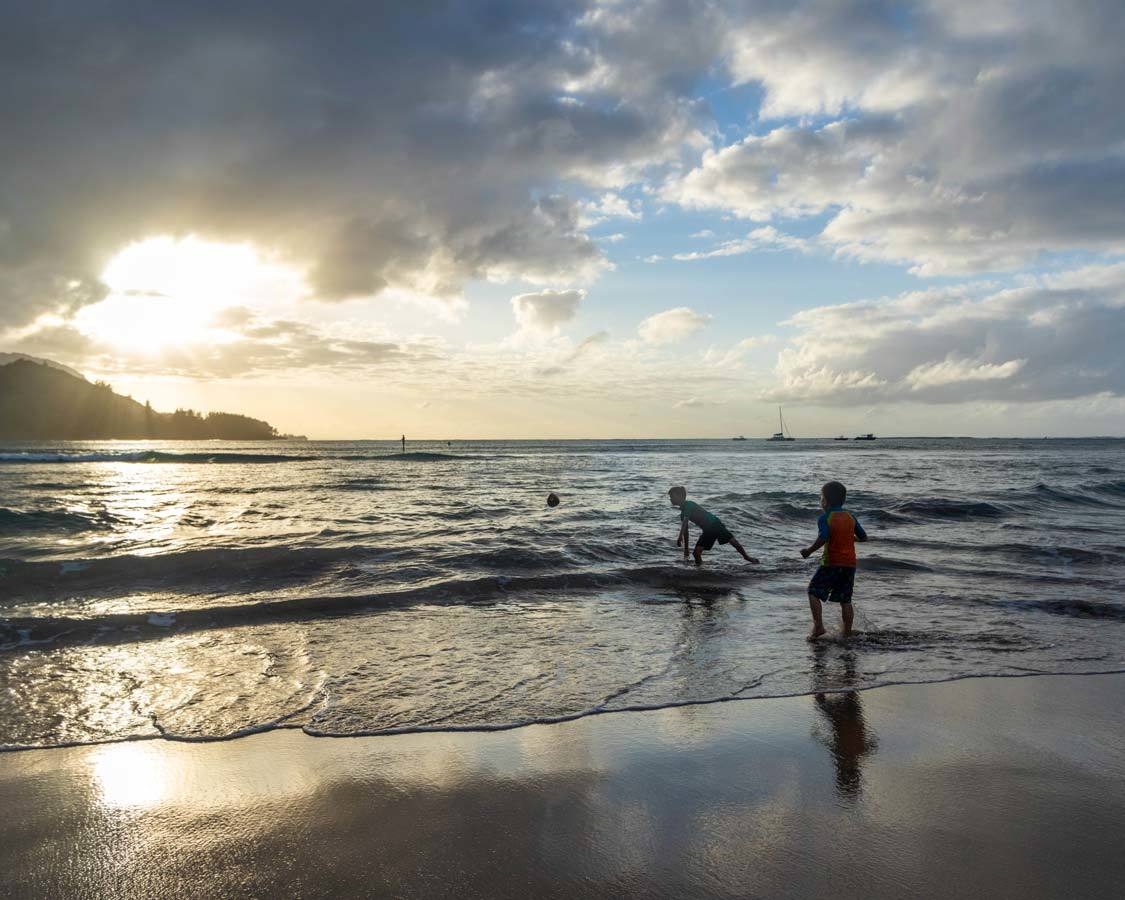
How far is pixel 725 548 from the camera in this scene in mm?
15133

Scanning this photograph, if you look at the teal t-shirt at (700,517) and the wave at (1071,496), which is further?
the wave at (1071,496)

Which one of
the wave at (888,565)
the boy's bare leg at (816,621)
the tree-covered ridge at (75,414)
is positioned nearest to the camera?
the boy's bare leg at (816,621)

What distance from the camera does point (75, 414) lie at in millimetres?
159375

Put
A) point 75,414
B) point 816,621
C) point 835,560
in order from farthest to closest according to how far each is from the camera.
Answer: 1. point 75,414
2. point 835,560
3. point 816,621

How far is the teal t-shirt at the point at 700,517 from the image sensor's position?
41.9ft

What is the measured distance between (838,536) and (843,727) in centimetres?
369

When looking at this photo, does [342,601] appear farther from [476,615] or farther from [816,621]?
[816,621]

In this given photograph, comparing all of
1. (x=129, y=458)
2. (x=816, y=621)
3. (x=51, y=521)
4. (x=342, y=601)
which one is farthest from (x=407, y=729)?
(x=129, y=458)

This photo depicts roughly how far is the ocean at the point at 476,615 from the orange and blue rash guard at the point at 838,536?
3.09ft

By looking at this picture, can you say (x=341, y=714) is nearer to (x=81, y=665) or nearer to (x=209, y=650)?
(x=209, y=650)

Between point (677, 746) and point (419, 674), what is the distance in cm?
281

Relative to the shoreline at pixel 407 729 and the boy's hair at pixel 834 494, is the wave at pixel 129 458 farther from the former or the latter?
the shoreline at pixel 407 729

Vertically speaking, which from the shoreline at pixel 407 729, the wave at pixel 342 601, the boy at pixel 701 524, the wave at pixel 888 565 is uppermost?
the boy at pixel 701 524

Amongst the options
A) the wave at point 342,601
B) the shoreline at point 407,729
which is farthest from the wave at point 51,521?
the shoreline at point 407,729
